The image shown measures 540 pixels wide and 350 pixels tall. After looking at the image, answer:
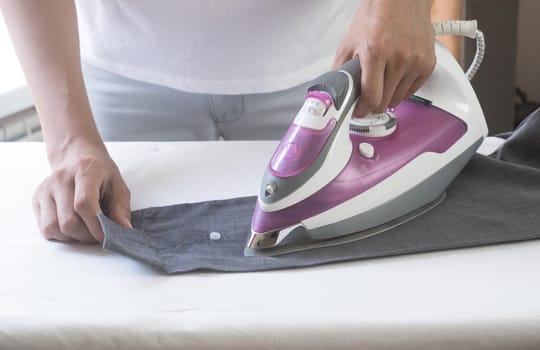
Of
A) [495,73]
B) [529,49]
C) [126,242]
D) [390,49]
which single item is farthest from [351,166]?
[529,49]

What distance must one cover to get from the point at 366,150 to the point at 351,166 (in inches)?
1.4

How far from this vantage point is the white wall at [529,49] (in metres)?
2.87

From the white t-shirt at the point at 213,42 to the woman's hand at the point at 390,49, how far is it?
256 mm

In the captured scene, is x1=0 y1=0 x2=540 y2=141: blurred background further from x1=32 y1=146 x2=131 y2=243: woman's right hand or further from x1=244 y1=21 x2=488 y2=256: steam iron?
x1=244 y1=21 x2=488 y2=256: steam iron

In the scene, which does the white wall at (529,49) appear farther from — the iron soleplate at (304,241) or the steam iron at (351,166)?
the iron soleplate at (304,241)

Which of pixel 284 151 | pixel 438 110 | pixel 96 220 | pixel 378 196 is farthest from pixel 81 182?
pixel 438 110

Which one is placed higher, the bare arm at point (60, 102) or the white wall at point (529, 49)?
the bare arm at point (60, 102)

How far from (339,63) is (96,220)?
363mm

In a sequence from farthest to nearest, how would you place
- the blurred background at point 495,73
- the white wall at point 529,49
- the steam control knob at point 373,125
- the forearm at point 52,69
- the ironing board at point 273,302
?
the white wall at point 529,49, the blurred background at point 495,73, the forearm at point 52,69, the steam control knob at point 373,125, the ironing board at point 273,302

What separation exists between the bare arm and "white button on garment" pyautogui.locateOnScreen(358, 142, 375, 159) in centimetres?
30

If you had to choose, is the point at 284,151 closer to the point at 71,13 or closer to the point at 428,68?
the point at 428,68

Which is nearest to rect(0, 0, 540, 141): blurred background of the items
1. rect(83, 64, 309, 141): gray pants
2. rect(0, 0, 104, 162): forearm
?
rect(83, 64, 309, 141): gray pants

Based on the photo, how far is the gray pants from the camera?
1149 mm

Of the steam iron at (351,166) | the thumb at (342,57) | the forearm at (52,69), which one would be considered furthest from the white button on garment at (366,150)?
the forearm at (52,69)
